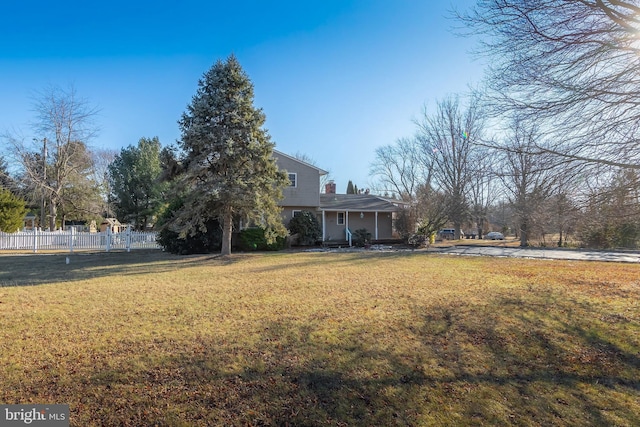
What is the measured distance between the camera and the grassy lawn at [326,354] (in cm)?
301

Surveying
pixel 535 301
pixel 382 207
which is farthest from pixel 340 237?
pixel 535 301

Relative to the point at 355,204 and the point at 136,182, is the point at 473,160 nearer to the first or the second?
the point at 355,204

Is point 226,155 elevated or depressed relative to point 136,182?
depressed

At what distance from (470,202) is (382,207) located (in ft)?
21.9

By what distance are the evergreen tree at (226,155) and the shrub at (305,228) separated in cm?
573

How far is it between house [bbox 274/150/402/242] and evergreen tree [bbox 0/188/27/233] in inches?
712

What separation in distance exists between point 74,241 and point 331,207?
15.7m

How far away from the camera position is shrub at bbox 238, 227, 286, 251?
18.1 m

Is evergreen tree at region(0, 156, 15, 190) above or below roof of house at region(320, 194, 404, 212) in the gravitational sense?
above

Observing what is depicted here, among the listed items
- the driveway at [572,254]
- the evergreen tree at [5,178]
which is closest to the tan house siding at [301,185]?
the driveway at [572,254]

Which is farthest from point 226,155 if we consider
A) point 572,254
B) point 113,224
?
point 113,224

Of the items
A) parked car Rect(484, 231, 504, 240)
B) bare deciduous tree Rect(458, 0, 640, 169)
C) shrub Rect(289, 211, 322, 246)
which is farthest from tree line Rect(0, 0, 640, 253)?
parked car Rect(484, 231, 504, 240)

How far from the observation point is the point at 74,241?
19266mm

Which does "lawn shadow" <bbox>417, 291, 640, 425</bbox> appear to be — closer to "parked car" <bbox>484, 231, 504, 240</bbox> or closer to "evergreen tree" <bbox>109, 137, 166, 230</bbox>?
"evergreen tree" <bbox>109, 137, 166, 230</bbox>
